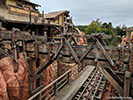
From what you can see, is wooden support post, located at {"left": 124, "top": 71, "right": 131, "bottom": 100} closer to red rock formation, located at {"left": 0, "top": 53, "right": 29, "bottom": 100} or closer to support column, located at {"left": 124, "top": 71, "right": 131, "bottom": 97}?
support column, located at {"left": 124, "top": 71, "right": 131, "bottom": 97}

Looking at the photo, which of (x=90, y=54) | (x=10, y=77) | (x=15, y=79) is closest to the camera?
(x=90, y=54)

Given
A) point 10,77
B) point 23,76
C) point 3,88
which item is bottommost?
point 3,88

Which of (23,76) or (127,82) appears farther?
(23,76)

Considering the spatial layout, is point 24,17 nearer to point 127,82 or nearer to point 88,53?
point 88,53

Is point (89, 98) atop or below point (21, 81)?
below

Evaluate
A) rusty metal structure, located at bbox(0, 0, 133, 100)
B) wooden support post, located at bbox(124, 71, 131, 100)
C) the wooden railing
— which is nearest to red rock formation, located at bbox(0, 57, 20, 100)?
rusty metal structure, located at bbox(0, 0, 133, 100)

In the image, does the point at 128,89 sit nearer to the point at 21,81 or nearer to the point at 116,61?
the point at 116,61

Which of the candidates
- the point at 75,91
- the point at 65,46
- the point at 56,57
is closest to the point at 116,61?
the point at 65,46

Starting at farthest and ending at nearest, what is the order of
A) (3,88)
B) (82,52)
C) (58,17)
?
1. (58,17)
2. (3,88)
3. (82,52)

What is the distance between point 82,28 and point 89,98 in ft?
106

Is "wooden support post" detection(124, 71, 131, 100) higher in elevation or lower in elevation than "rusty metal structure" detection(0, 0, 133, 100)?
lower

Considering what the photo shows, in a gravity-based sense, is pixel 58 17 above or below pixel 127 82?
above

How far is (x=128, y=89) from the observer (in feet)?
11.8

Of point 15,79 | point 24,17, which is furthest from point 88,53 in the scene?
point 24,17
